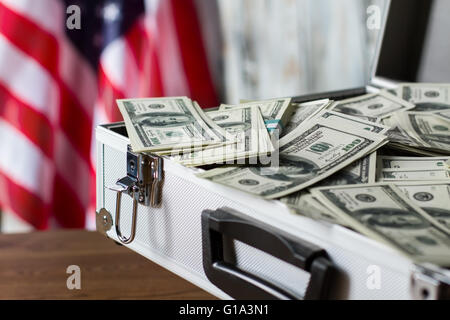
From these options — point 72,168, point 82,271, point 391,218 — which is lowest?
point 82,271

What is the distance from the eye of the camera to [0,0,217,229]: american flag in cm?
187

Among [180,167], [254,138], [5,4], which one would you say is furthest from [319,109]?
[5,4]

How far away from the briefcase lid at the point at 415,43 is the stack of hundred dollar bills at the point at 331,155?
10.0 inches

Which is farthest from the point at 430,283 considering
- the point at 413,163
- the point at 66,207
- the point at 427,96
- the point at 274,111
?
the point at 66,207

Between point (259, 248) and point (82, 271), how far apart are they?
28.0 inches

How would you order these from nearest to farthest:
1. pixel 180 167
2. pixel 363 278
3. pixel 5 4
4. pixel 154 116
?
1. pixel 363 278
2. pixel 180 167
3. pixel 154 116
4. pixel 5 4

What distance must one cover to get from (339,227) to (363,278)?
6 centimetres

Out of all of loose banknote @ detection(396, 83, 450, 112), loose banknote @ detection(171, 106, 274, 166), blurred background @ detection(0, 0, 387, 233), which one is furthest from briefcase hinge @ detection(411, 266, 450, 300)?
blurred background @ detection(0, 0, 387, 233)

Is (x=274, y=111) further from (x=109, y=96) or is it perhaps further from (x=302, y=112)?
(x=109, y=96)

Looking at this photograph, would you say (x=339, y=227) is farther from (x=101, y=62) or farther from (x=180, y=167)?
(x=101, y=62)

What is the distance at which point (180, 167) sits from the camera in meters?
0.94

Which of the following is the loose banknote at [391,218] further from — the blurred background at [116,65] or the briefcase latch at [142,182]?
the blurred background at [116,65]

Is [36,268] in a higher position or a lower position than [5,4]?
lower

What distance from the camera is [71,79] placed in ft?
6.28
